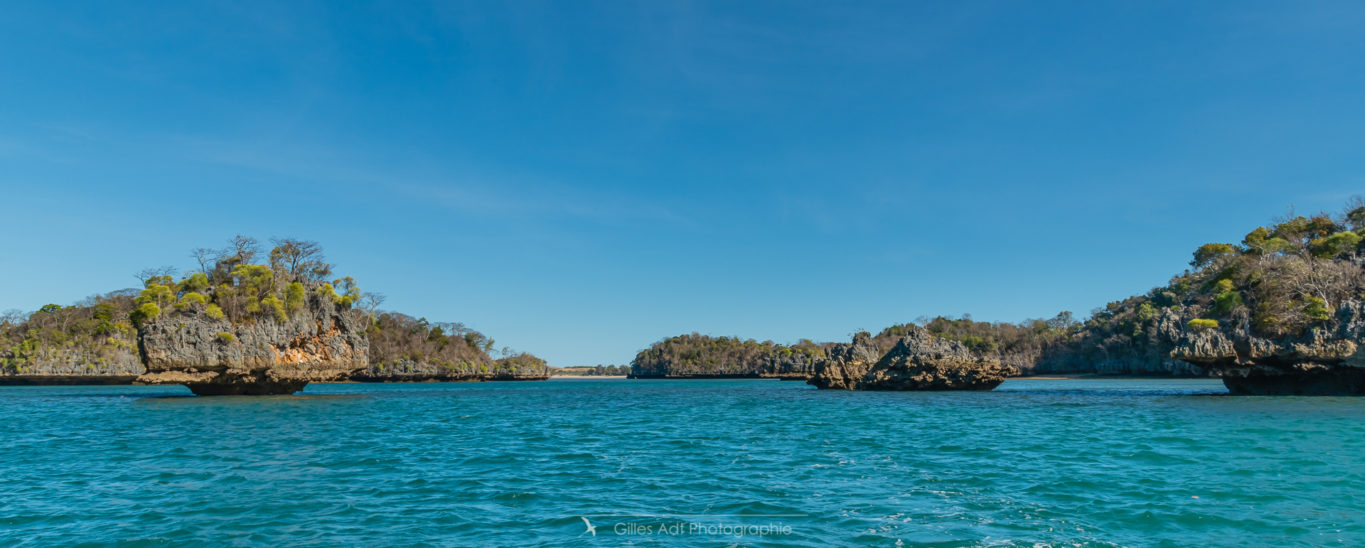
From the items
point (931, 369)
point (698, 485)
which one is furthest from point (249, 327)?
point (931, 369)

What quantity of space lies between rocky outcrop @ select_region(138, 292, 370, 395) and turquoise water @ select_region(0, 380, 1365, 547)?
20.0 meters

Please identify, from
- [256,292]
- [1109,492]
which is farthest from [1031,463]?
[256,292]

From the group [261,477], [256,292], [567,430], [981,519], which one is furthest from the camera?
[256,292]

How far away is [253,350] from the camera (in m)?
46.0

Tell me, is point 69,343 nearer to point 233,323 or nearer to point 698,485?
point 233,323

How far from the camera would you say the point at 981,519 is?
1048 cm

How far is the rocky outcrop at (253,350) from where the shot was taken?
144ft

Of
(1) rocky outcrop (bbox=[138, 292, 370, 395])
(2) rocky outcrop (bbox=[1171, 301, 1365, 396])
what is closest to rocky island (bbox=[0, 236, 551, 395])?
(1) rocky outcrop (bbox=[138, 292, 370, 395])

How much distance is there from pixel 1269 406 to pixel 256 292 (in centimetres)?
5982

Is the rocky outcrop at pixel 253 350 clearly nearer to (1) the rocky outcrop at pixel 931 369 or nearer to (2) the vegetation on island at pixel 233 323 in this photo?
(2) the vegetation on island at pixel 233 323

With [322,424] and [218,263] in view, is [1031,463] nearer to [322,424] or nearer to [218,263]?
[322,424]

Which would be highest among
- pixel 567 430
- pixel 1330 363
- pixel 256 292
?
pixel 256 292

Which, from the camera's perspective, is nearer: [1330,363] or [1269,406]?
[1269,406]

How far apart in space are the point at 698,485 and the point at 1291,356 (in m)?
41.6
